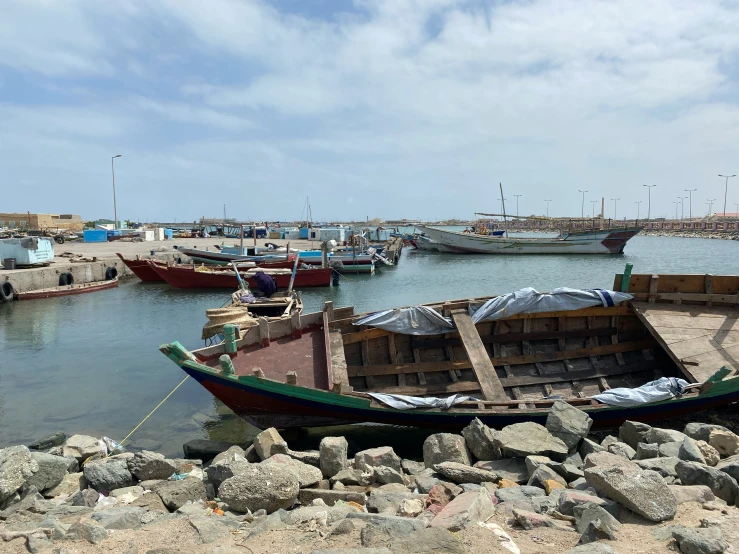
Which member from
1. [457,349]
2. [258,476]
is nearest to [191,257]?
[457,349]

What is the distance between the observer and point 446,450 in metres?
7.01

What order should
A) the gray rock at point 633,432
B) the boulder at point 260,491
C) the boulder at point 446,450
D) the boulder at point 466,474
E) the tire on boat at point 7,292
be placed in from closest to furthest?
1. the boulder at point 260,491
2. the boulder at point 466,474
3. the boulder at point 446,450
4. the gray rock at point 633,432
5. the tire on boat at point 7,292

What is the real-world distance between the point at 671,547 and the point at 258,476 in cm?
394

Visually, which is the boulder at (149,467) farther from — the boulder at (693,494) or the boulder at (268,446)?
the boulder at (693,494)

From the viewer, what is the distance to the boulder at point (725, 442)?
6.89 metres

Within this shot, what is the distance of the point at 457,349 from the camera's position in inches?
410

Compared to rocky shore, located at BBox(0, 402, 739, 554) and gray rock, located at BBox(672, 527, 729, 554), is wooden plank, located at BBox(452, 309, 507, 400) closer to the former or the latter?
rocky shore, located at BBox(0, 402, 739, 554)

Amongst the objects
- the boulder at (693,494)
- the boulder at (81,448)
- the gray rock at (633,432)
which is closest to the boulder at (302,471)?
the boulder at (81,448)

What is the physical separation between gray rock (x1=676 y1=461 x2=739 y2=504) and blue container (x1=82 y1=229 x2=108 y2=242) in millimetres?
63677

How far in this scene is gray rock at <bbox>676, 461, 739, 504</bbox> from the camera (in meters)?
5.24

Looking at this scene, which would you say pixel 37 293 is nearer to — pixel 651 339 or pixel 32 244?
pixel 32 244

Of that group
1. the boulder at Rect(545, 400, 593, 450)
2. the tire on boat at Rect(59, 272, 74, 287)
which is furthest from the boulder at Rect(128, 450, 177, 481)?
the tire on boat at Rect(59, 272, 74, 287)

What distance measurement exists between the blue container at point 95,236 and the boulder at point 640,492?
63.6 m

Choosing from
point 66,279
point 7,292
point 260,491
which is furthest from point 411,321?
point 66,279
